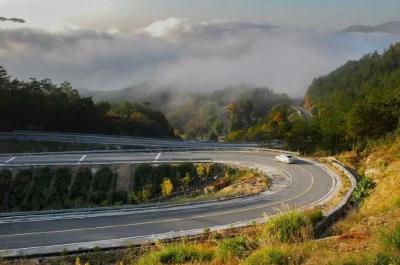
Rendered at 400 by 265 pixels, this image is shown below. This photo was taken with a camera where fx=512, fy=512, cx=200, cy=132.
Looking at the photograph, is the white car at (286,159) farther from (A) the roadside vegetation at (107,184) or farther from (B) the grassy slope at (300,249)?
(B) the grassy slope at (300,249)

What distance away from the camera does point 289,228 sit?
12.4 metres

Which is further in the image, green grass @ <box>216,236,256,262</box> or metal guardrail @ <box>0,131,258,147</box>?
metal guardrail @ <box>0,131,258,147</box>

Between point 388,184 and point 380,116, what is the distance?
2792 cm

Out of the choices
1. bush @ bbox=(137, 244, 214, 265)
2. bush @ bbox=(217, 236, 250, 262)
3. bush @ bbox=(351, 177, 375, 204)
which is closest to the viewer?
bush @ bbox=(217, 236, 250, 262)

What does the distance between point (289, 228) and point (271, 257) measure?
3.43m

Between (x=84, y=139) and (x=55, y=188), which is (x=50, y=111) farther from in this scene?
(x=55, y=188)

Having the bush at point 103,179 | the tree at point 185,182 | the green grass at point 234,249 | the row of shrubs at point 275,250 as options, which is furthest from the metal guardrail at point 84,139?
the green grass at point 234,249

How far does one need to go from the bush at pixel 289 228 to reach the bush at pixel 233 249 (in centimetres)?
67

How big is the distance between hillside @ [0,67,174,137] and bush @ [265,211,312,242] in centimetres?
6134

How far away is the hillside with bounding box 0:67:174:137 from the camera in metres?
70.6

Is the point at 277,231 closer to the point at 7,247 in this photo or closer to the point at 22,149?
the point at 7,247

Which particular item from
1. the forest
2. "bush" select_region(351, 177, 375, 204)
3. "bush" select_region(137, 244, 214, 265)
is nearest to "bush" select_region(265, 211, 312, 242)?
"bush" select_region(137, 244, 214, 265)

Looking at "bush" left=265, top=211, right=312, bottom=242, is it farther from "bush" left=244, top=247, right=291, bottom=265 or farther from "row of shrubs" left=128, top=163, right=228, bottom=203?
"row of shrubs" left=128, top=163, right=228, bottom=203

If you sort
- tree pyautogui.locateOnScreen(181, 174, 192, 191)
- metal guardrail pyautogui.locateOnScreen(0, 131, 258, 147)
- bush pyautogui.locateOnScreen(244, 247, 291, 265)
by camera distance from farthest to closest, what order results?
1. metal guardrail pyautogui.locateOnScreen(0, 131, 258, 147)
2. tree pyautogui.locateOnScreen(181, 174, 192, 191)
3. bush pyautogui.locateOnScreen(244, 247, 291, 265)
